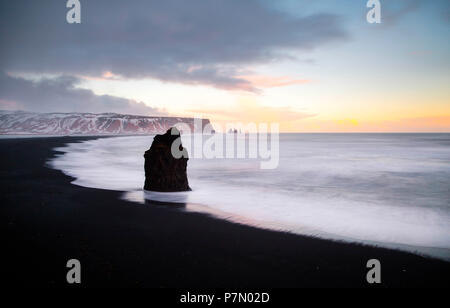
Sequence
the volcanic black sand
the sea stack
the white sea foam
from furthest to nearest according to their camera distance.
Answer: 1. the sea stack
2. the white sea foam
3. the volcanic black sand

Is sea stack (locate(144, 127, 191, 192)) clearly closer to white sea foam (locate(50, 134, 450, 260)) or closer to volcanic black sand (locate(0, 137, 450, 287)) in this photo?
white sea foam (locate(50, 134, 450, 260))

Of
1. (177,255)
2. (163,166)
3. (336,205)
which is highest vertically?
(163,166)

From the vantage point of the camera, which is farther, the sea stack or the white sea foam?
the sea stack

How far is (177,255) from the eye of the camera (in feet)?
15.6

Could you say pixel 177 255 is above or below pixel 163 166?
below

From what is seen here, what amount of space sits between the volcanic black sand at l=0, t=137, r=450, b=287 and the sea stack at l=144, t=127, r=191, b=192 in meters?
2.83

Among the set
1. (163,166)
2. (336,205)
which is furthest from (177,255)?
(336,205)

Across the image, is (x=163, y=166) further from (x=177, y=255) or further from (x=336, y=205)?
(x=177, y=255)

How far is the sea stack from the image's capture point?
10.0 metres

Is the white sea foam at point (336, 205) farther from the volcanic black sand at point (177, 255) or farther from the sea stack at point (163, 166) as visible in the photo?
the volcanic black sand at point (177, 255)

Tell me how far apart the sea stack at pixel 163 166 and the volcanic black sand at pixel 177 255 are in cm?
283

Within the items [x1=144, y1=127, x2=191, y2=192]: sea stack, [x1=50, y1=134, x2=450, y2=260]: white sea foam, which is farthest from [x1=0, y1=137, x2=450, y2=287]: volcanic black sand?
[x1=144, y1=127, x2=191, y2=192]: sea stack

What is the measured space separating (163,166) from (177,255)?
228 inches
